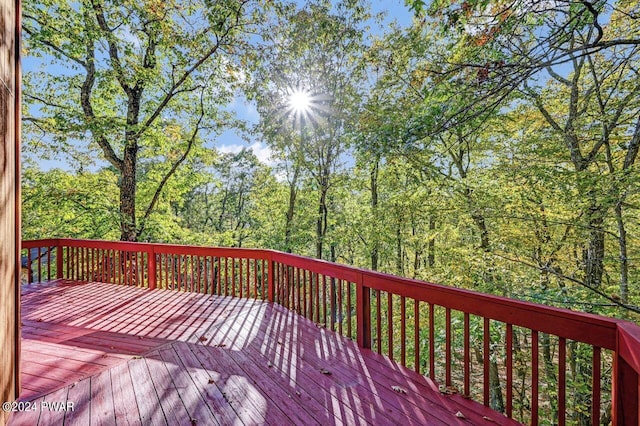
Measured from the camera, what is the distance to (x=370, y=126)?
514 centimetres

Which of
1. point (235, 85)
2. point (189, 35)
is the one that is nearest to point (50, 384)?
point (189, 35)

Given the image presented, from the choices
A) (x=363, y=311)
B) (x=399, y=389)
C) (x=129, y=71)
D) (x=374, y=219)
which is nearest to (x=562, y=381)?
(x=399, y=389)

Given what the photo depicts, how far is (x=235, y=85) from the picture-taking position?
929cm

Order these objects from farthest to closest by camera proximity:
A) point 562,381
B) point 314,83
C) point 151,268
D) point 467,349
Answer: point 314,83 → point 151,268 → point 467,349 → point 562,381

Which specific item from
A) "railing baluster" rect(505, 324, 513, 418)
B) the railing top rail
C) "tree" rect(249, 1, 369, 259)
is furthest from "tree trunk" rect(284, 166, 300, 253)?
"railing baluster" rect(505, 324, 513, 418)

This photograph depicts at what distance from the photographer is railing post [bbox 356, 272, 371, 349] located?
9.87ft

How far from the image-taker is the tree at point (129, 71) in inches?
273

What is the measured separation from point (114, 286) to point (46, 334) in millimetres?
2501

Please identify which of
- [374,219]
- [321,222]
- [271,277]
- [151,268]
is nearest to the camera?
[271,277]

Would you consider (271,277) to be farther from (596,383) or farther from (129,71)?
(129,71)

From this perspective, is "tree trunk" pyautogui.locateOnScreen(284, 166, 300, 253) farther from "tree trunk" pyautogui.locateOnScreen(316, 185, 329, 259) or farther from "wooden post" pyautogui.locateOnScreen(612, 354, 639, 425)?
"wooden post" pyautogui.locateOnScreen(612, 354, 639, 425)

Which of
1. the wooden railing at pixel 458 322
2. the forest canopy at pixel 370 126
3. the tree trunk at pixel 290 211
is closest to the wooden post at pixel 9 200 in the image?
the wooden railing at pixel 458 322

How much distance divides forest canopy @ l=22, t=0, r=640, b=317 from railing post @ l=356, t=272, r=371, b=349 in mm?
2053

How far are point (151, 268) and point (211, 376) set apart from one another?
12.6ft
